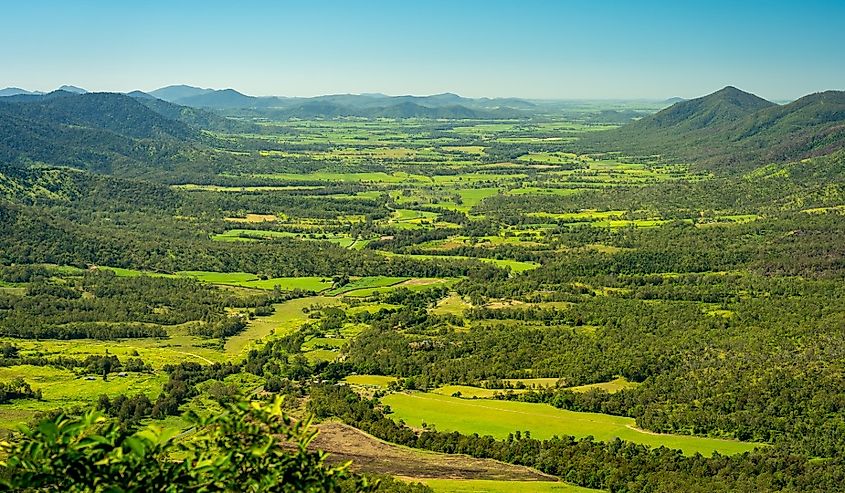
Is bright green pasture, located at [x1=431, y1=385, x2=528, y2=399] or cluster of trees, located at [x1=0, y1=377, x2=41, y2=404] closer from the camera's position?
cluster of trees, located at [x1=0, y1=377, x2=41, y2=404]

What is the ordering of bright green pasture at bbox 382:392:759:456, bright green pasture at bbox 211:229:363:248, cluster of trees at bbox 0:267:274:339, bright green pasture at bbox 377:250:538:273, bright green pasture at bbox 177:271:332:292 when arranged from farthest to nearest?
bright green pasture at bbox 211:229:363:248
bright green pasture at bbox 377:250:538:273
bright green pasture at bbox 177:271:332:292
cluster of trees at bbox 0:267:274:339
bright green pasture at bbox 382:392:759:456

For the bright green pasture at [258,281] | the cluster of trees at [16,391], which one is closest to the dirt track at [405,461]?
the cluster of trees at [16,391]

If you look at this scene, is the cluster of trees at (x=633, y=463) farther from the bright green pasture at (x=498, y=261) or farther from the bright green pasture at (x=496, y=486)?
the bright green pasture at (x=498, y=261)

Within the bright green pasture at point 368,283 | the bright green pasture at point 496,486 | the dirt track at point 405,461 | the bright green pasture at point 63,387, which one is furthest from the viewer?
the bright green pasture at point 368,283

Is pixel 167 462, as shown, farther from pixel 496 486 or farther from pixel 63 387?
pixel 63 387

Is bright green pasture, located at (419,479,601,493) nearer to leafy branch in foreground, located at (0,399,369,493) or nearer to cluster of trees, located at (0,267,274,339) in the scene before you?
leafy branch in foreground, located at (0,399,369,493)

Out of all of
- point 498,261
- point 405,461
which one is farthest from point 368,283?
point 405,461

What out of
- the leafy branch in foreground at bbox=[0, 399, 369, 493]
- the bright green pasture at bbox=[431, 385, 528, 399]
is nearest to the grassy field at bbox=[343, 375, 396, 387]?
the bright green pasture at bbox=[431, 385, 528, 399]
